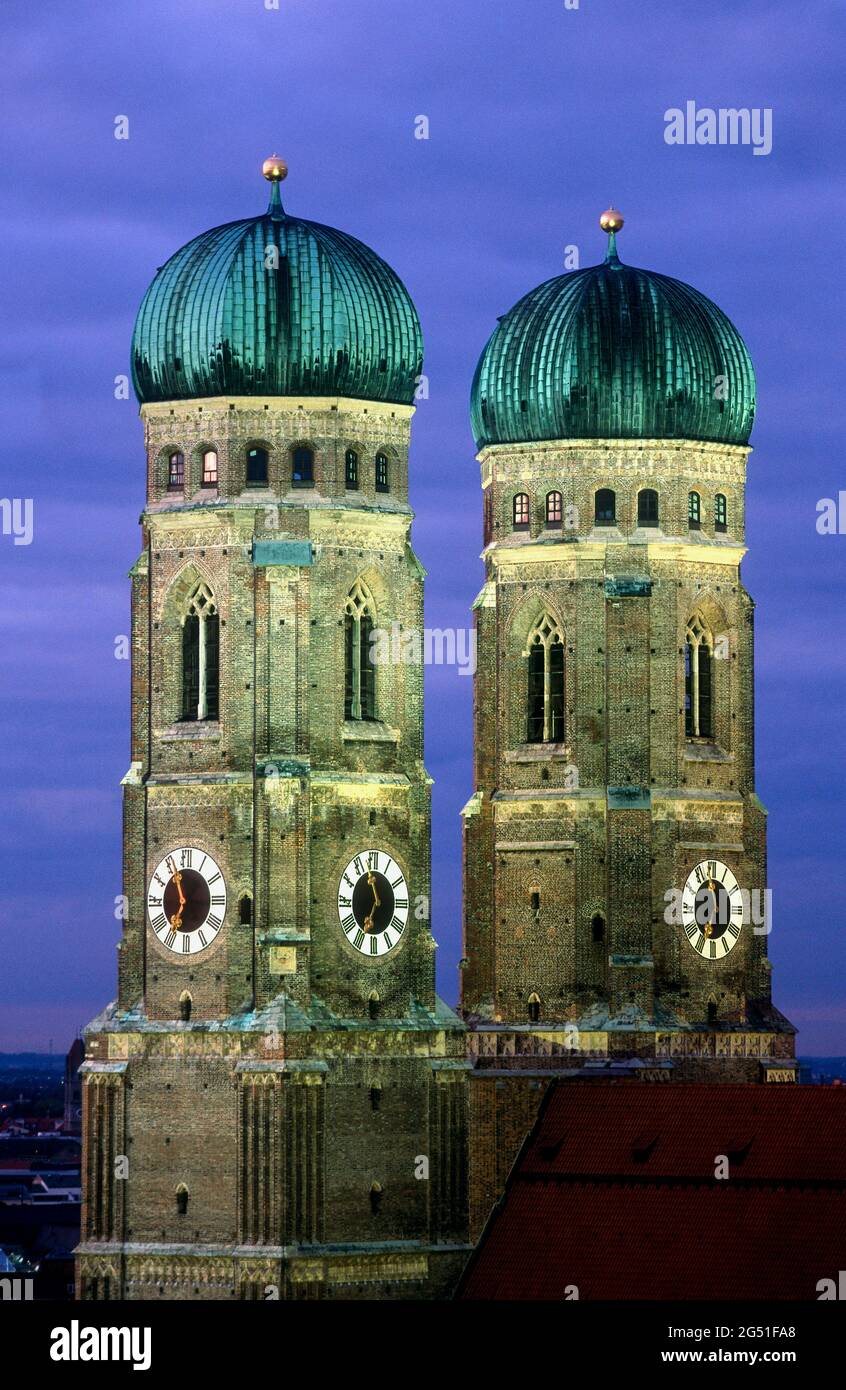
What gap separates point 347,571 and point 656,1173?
1613 cm

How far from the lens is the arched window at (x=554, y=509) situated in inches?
4887

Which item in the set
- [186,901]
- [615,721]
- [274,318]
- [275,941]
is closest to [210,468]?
[274,318]

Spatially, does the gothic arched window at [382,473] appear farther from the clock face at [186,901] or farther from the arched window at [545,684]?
the clock face at [186,901]

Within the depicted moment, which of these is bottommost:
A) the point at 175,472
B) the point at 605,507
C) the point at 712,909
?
the point at 712,909

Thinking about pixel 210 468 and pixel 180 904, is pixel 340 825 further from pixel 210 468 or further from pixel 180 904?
pixel 210 468

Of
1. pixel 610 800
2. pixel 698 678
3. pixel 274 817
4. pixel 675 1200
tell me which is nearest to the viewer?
pixel 675 1200

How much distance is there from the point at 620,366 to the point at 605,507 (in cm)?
359

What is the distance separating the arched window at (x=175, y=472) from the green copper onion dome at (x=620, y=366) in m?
11.0

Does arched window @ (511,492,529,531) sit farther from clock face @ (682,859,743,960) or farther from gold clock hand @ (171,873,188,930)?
gold clock hand @ (171,873,188,930)

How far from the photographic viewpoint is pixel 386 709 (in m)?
118

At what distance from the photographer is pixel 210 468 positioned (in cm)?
11688

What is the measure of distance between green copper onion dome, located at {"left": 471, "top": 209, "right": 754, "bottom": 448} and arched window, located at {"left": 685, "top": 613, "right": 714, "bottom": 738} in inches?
197
